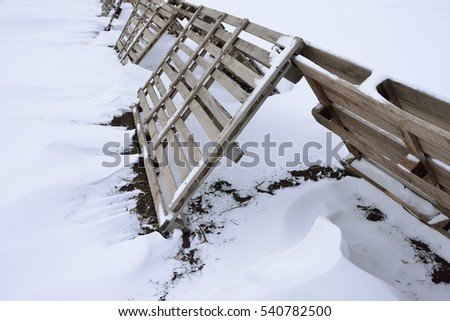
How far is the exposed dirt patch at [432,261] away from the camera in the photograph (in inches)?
105

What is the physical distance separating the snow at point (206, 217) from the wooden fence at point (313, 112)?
0.33 meters

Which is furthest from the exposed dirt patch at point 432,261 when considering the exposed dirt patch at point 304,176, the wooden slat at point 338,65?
the wooden slat at point 338,65

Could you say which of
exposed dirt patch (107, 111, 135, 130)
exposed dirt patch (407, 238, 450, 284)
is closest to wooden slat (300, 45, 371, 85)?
exposed dirt patch (407, 238, 450, 284)

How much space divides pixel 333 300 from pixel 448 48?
5.35m

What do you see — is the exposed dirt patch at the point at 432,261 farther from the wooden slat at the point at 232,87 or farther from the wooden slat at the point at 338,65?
the wooden slat at the point at 232,87

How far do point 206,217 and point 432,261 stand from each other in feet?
7.05

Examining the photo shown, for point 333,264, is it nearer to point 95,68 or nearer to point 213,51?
point 213,51

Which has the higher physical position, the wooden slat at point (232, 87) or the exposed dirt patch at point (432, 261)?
the wooden slat at point (232, 87)

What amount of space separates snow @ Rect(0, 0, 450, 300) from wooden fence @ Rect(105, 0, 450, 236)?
33 cm

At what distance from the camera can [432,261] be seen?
2795 mm

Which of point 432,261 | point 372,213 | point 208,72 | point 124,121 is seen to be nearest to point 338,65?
point 208,72

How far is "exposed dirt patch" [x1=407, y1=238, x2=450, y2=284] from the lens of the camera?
2666mm

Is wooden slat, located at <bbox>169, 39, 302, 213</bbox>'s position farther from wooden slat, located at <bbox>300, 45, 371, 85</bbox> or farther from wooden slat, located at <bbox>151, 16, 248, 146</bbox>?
wooden slat, located at <bbox>151, 16, 248, 146</bbox>

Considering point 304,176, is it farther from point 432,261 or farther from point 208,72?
point 208,72
